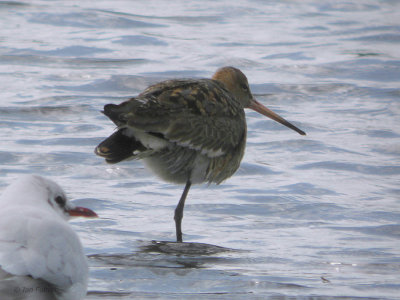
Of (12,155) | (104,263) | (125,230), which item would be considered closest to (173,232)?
(125,230)

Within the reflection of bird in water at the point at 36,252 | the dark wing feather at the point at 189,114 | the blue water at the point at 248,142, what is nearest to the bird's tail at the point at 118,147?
the dark wing feather at the point at 189,114

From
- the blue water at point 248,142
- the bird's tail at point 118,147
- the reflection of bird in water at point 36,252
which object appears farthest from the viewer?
the bird's tail at point 118,147

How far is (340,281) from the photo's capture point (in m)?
6.62

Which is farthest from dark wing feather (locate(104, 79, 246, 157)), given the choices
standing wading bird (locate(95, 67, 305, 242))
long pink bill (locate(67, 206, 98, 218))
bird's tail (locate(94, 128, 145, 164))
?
long pink bill (locate(67, 206, 98, 218))

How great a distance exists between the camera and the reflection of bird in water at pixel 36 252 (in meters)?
4.70

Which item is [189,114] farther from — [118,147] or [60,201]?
[60,201]

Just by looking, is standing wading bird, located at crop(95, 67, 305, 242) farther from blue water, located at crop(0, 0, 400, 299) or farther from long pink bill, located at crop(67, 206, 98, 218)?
long pink bill, located at crop(67, 206, 98, 218)

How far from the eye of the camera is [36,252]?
484 centimetres

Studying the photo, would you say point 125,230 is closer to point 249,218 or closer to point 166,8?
point 249,218

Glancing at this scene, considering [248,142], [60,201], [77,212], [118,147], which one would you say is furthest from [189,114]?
[248,142]

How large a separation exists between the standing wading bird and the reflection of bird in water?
1.81 m

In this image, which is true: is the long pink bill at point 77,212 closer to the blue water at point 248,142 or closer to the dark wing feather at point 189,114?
the blue water at point 248,142

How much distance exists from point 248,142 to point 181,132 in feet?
12.6

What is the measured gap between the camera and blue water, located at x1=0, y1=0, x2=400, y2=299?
22.6 feet
